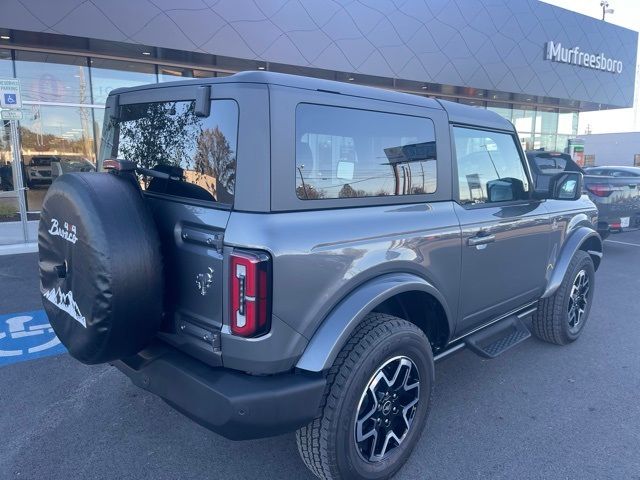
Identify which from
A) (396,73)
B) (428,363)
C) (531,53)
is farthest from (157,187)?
(531,53)

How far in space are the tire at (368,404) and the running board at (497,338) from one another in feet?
2.23

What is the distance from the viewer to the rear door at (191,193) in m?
2.06

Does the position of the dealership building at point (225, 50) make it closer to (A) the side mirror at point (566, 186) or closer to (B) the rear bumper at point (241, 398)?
(B) the rear bumper at point (241, 398)

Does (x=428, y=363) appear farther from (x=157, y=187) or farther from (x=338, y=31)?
(x=338, y=31)

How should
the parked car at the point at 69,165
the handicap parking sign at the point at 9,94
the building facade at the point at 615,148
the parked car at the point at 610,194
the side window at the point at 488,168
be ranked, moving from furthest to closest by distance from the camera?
the building facade at the point at 615,148
the parked car at the point at 69,165
the parked car at the point at 610,194
the handicap parking sign at the point at 9,94
the side window at the point at 488,168

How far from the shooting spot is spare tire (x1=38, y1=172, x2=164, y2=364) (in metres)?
2.00

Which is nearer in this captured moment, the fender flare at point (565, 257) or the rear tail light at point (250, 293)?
the rear tail light at point (250, 293)

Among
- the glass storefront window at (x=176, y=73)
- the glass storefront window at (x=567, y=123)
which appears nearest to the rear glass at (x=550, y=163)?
the glass storefront window at (x=176, y=73)

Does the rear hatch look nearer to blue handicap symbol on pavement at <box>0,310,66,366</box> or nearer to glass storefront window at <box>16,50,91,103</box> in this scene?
blue handicap symbol on pavement at <box>0,310,66,366</box>

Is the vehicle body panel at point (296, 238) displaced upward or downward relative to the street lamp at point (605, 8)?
downward

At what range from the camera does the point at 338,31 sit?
456 inches

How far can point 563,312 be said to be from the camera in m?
4.12

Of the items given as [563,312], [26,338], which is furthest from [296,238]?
[26,338]

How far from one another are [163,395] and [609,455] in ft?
8.33
